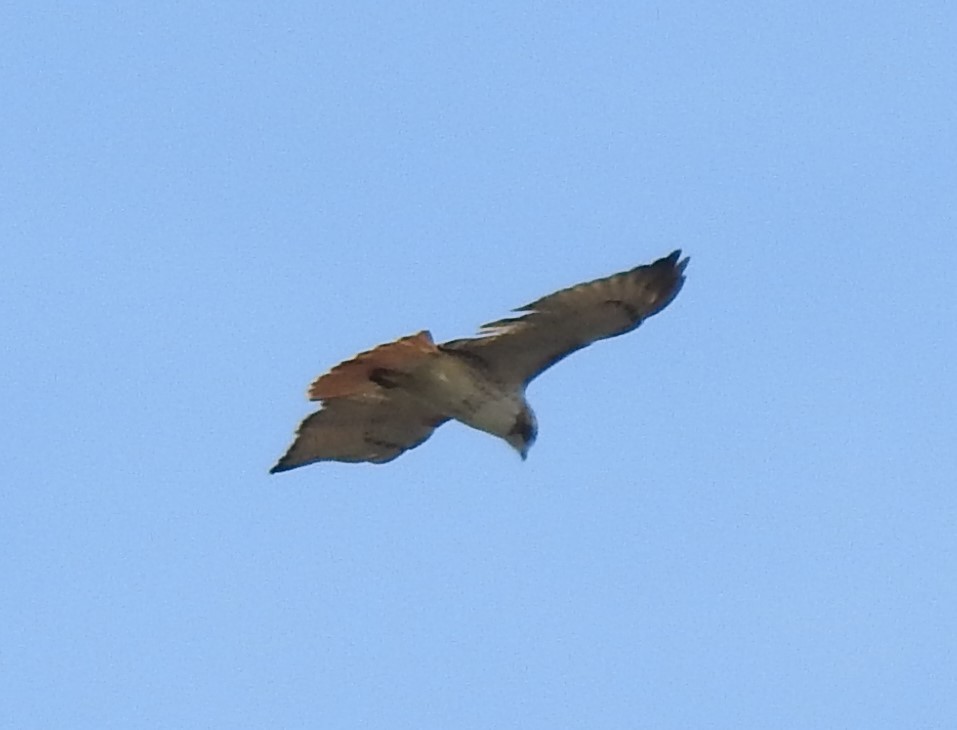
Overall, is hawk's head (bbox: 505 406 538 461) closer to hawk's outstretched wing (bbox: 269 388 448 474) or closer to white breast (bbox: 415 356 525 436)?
white breast (bbox: 415 356 525 436)

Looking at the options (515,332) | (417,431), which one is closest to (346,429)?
(417,431)

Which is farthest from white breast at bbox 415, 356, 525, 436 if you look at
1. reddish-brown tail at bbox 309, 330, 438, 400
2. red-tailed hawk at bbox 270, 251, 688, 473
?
reddish-brown tail at bbox 309, 330, 438, 400

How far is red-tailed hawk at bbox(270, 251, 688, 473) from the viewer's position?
14.2m

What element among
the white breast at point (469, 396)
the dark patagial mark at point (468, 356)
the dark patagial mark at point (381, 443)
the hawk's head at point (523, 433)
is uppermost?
the dark patagial mark at point (468, 356)

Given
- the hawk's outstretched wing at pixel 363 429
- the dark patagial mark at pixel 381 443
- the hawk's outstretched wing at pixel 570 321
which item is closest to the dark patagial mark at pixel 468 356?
the hawk's outstretched wing at pixel 570 321

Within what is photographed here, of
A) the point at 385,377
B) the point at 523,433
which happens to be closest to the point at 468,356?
the point at 385,377

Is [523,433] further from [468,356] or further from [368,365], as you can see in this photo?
[368,365]

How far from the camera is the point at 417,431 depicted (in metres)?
15.8

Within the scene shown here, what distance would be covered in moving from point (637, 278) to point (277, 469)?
272 cm

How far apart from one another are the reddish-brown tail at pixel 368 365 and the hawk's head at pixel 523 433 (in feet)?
2.90

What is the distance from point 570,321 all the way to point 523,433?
1154 mm

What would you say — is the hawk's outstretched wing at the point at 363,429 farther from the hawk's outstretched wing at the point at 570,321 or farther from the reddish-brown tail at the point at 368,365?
the hawk's outstretched wing at the point at 570,321

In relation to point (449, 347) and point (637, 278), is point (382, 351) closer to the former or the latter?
point (449, 347)

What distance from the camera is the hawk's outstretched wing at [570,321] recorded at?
14039 millimetres
